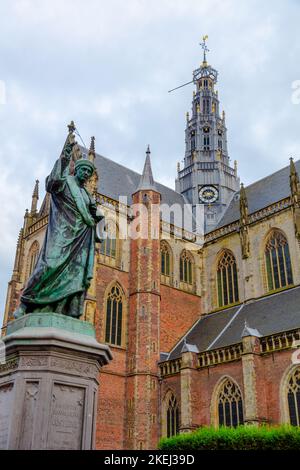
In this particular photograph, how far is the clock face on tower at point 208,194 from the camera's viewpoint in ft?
131

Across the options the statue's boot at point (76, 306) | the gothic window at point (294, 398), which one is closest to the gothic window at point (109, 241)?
the gothic window at point (294, 398)

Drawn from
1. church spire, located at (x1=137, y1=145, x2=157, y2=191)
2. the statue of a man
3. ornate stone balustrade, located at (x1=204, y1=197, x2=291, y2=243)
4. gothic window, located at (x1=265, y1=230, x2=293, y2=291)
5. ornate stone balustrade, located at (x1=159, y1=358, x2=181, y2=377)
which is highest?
church spire, located at (x1=137, y1=145, x2=157, y2=191)

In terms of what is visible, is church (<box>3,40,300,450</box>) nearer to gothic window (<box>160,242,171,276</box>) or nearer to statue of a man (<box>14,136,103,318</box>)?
gothic window (<box>160,242,171,276</box>)

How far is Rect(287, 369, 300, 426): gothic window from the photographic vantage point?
21.1m

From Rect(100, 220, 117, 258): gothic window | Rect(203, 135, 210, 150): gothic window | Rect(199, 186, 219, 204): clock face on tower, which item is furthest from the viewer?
Rect(203, 135, 210, 150): gothic window

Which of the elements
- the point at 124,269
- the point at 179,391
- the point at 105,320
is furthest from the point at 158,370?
the point at 124,269

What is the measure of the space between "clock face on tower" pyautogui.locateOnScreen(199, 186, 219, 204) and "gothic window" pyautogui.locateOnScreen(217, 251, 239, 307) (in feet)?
26.2

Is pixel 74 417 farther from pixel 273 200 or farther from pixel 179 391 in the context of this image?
pixel 273 200

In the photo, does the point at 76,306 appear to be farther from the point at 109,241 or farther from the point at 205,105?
the point at 205,105

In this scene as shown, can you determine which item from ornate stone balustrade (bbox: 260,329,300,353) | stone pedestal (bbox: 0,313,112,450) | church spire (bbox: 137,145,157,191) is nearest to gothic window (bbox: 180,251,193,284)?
church spire (bbox: 137,145,157,191)

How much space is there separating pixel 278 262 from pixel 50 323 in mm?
24371

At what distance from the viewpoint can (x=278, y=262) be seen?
29.3 meters

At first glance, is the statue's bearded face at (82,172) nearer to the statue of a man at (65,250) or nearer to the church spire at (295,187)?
the statue of a man at (65,250)

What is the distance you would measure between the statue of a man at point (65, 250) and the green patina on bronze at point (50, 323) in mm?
257
